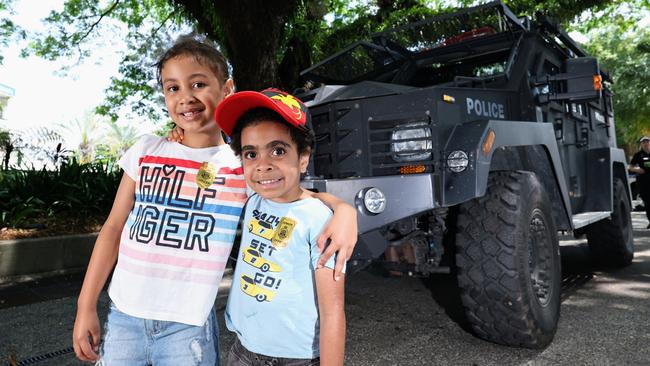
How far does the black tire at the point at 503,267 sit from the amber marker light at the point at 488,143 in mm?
277

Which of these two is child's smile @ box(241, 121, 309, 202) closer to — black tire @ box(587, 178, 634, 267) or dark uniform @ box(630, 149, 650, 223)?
black tire @ box(587, 178, 634, 267)

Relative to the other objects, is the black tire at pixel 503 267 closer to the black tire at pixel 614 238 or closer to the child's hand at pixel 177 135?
the child's hand at pixel 177 135

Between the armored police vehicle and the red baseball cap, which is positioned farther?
the armored police vehicle

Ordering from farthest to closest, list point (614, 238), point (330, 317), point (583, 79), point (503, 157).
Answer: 1. point (614, 238)
2. point (583, 79)
3. point (503, 157)
4. point (330, 317)

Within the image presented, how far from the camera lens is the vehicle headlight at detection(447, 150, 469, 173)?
267 cm

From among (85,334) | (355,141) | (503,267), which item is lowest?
(503,267)

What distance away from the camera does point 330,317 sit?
1209mm

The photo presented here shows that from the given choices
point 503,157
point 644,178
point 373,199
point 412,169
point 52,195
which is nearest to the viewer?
point 373,199

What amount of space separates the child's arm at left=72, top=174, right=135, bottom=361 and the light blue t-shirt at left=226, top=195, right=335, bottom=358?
16.8 inches

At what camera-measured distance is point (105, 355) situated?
1.40m

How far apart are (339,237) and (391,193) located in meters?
1.41

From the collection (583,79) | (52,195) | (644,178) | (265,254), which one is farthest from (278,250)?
(644,178)

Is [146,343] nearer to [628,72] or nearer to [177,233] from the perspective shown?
[177,233]

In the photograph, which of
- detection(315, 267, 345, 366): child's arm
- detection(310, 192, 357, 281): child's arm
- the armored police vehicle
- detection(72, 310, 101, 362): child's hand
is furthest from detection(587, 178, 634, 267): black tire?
detection(72, 310, 101, 362): child's hand
